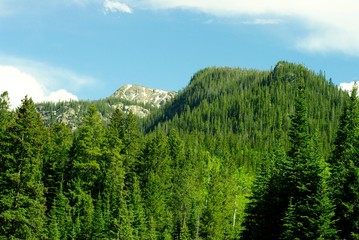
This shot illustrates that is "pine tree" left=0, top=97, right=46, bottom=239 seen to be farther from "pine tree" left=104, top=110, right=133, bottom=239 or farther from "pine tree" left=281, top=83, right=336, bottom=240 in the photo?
"pine tree" left=281, top=83, right=336, bottom=240

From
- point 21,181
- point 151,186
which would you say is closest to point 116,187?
point 151,186

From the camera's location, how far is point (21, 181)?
35.1 m

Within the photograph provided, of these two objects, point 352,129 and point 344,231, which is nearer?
point 344,231

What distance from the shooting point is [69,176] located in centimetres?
6316

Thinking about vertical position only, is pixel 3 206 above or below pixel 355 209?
below

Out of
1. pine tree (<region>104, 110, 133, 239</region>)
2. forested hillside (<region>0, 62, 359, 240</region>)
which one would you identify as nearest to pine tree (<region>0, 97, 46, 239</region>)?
forested hillside (<region>0, 62, 359, 240</region>)

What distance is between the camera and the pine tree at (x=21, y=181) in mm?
34156

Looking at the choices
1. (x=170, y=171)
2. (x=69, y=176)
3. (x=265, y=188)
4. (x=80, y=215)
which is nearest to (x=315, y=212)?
(x=265, y=188)

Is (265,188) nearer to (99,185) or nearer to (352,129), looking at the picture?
(352,129)

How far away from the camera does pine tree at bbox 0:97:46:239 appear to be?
3416cm

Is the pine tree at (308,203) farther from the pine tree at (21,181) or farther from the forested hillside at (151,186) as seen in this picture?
the pine tree at (21,181)

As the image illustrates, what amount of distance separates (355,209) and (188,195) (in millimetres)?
43882

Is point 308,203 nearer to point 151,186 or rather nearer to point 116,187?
point 116,187

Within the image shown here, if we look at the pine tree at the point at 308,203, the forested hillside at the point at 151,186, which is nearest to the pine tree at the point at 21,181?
the forested hillside at the point at 151,186
